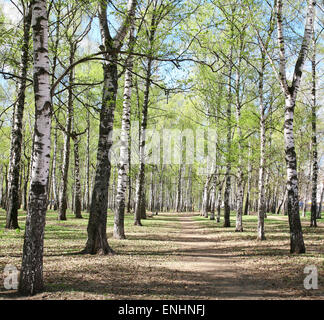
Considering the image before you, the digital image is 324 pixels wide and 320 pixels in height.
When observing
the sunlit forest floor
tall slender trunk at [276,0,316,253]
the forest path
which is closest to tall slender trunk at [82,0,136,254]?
the sunlit forest floor

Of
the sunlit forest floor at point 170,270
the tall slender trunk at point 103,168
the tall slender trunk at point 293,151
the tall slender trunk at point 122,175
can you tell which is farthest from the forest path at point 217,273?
the tall slender trunk at point 122,175

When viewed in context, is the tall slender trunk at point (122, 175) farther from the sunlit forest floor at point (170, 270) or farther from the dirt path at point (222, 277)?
the dirt path at point (222, 277)

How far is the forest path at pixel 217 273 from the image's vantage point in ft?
20.7

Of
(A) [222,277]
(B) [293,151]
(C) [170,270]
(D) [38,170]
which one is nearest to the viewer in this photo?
(D) [38,170]

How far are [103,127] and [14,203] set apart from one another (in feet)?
20.8

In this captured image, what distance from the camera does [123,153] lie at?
1301 centimetres

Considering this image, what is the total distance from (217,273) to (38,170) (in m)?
5.17

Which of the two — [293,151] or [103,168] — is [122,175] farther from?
[293,151]

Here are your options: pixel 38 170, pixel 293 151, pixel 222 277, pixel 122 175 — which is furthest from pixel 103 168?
pixel 293 151

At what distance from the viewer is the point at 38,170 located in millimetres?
5543

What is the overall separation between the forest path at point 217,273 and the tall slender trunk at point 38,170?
3056mm

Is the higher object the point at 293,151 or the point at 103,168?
the point at 293,151
